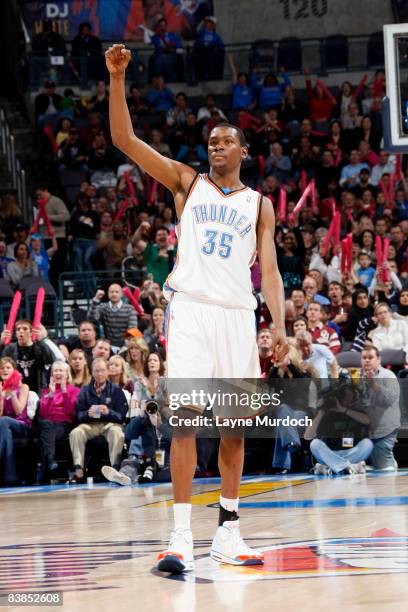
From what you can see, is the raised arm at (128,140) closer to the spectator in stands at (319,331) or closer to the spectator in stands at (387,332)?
the spectator in stands at (319,331)

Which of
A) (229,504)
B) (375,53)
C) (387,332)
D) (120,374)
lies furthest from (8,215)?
(229,504)

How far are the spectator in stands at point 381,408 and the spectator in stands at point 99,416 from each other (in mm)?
2568

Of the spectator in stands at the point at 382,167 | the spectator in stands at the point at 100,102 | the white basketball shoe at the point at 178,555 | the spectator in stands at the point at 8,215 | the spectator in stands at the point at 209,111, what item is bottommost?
the white basketball shoe at the point at 178,555

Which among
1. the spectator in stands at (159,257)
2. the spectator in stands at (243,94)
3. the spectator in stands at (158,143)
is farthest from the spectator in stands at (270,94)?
the spectator in stands at (159,257)

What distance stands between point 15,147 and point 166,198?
4.41 m

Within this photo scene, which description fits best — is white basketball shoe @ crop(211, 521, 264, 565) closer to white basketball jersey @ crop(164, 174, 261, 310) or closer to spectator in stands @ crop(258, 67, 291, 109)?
white basketball jersey @ crop(164, 174, 261, 310)

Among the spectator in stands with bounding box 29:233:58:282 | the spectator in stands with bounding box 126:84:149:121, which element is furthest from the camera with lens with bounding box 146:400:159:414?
the spectator in stands with bounding box 126:84:149:121

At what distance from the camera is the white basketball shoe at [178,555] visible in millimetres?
5652

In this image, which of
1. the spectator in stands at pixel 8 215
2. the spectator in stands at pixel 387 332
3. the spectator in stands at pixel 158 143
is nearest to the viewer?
the spectator in stands at pixel 387 332

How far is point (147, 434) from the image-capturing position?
12172 mm

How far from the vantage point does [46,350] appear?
13117 mm

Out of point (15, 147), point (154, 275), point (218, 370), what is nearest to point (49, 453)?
point (154, 275)

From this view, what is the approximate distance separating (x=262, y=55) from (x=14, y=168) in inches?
239

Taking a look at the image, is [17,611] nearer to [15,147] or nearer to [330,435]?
[330,435]
